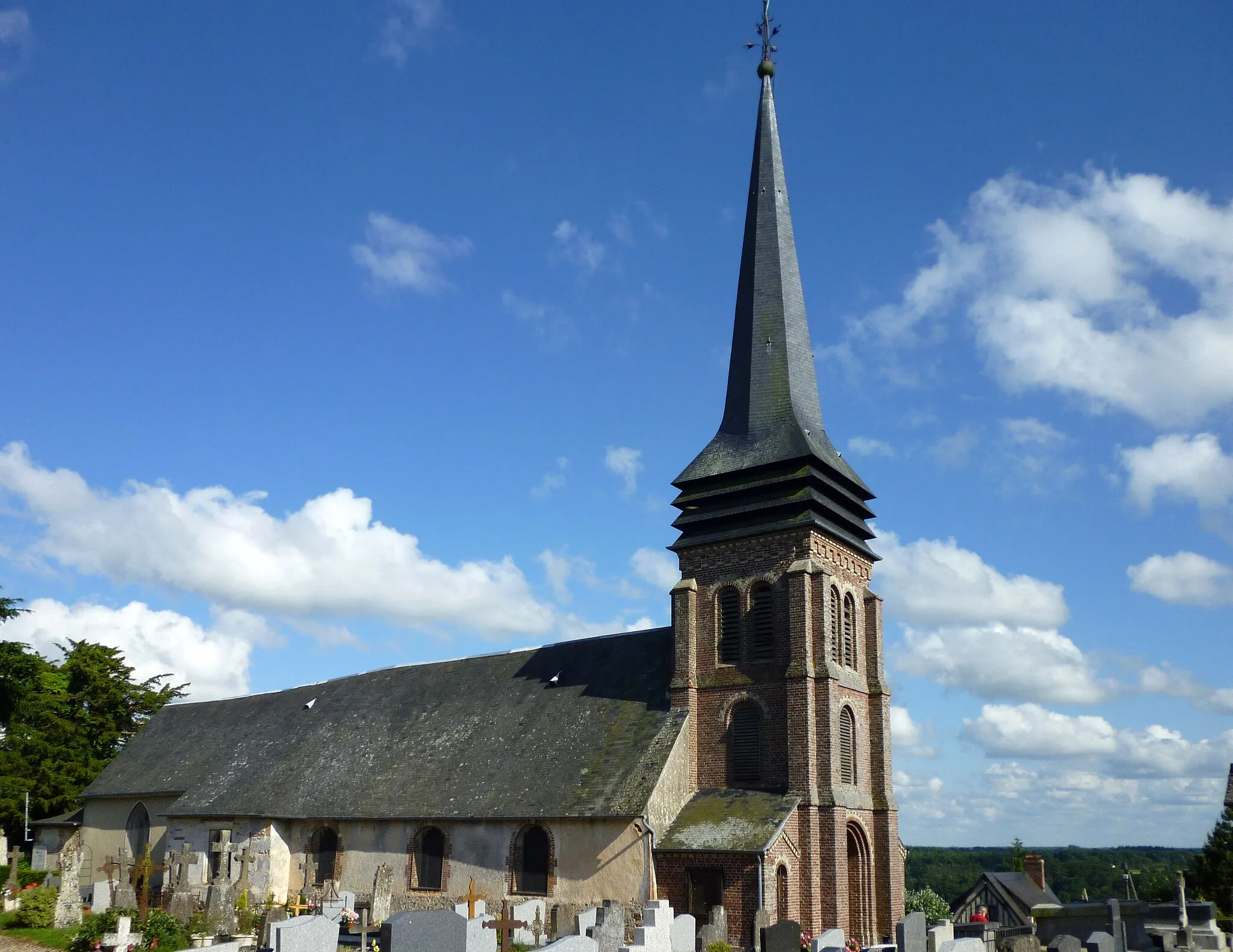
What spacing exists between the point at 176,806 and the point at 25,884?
6.19 meters

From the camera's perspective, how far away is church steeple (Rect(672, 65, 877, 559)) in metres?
28.7

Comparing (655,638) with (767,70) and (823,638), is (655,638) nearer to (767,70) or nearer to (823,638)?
(823,638)

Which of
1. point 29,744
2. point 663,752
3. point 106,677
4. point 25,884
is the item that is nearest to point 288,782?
point 25,884

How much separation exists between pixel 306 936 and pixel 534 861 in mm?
13203

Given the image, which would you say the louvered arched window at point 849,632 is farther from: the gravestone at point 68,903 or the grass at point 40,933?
the gravestone at point 68,903

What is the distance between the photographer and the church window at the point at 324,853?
102 ft

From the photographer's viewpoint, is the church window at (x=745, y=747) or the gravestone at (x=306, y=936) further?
the church window at (x=745, y=747)

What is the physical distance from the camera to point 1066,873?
119m

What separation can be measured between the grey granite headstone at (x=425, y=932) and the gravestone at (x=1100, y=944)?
1376 centimetres

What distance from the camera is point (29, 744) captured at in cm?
4831

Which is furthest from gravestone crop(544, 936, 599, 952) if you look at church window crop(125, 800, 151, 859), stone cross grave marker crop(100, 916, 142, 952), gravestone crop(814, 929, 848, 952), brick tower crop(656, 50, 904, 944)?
church window crop(125, 800, 151, 859)

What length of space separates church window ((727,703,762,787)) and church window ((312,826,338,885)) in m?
12.2

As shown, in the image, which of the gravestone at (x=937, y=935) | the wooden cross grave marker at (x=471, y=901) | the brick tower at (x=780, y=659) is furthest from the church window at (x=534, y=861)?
the gravestone at (x=937, y=935)

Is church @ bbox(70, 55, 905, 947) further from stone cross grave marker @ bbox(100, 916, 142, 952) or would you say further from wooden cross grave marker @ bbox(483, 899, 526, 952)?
stone cross grave marker @ bbox(100, 916, 142, 952)
